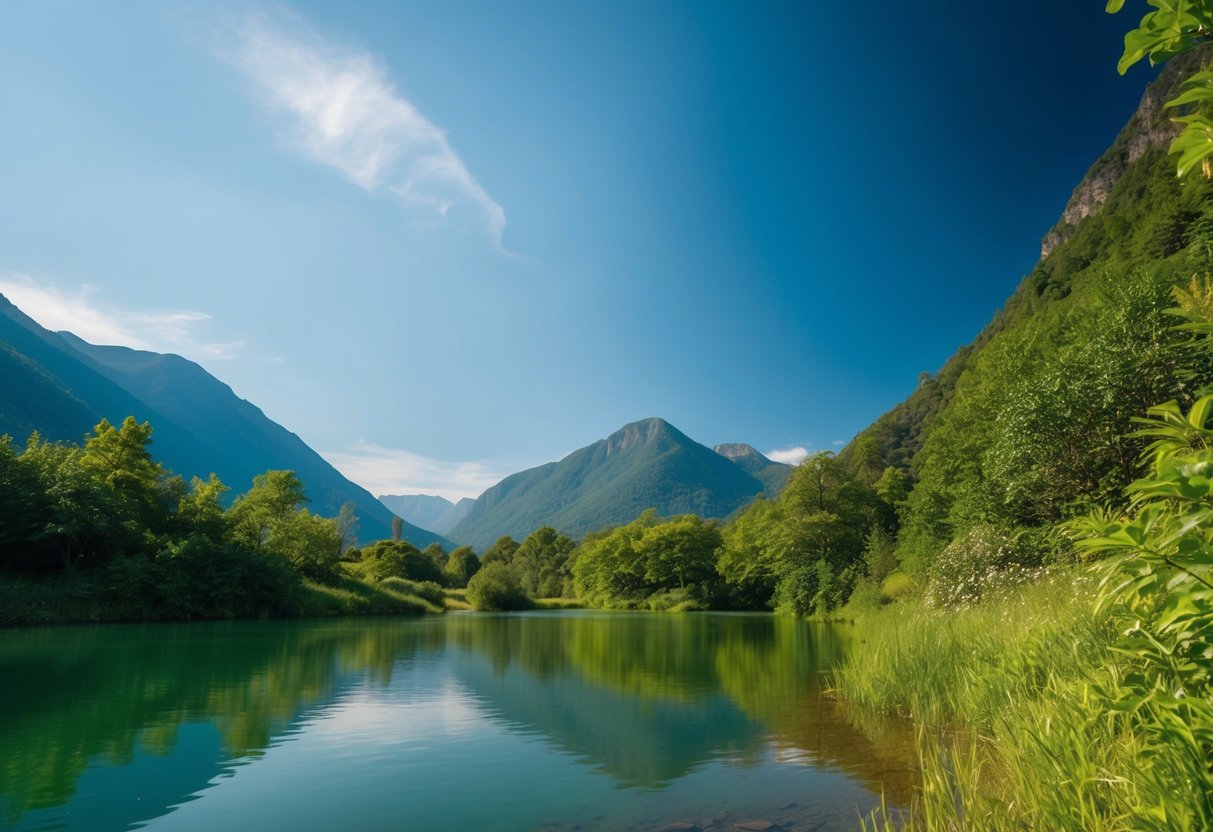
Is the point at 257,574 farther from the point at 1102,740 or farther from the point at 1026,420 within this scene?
the point at 1102,740

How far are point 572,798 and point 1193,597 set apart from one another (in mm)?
7152

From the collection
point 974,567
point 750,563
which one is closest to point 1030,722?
point 974,567

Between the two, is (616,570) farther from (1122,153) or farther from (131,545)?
(1122,153)

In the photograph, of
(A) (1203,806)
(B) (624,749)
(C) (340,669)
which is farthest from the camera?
(C) (340,669)

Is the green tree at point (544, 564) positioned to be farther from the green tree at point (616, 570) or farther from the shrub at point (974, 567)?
the shrub at point (974, 567)

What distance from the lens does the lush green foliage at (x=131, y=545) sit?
109 ft

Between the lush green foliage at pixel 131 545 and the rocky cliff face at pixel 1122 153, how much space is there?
122 m

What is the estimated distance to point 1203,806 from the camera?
329cm

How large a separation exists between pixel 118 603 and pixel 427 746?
33938mm

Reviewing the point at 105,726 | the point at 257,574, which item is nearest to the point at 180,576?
the point at 257,574

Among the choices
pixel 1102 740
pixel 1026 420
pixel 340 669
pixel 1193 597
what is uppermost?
pixel 1026 420

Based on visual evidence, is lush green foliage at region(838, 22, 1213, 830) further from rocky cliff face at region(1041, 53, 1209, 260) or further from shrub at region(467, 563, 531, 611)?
rocky cliff face at region(1041, 53, 1209, 260)

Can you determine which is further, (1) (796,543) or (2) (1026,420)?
(1) (796,543)

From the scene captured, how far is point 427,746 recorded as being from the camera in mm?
10117
